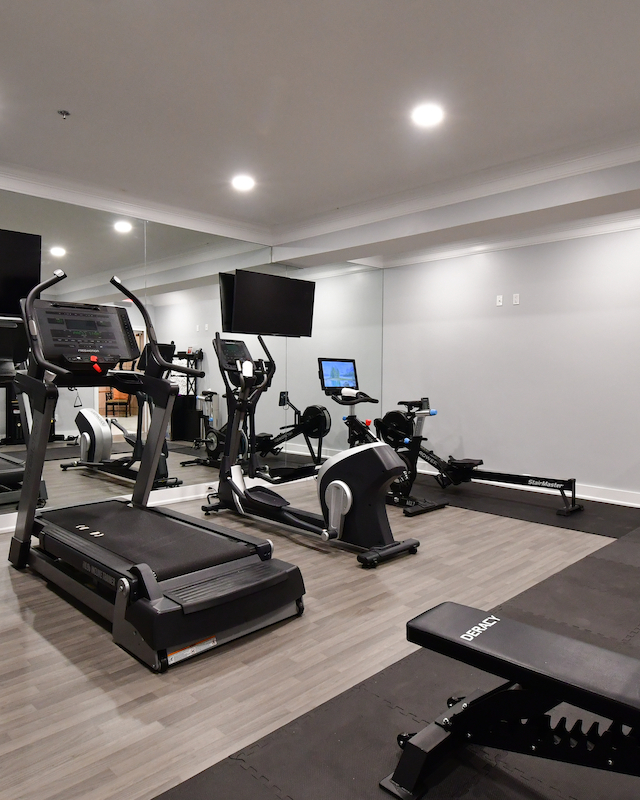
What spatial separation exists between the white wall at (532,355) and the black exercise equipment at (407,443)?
1.18 m

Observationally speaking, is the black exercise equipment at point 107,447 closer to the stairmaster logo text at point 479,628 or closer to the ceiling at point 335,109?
the ceiling at point 335,109

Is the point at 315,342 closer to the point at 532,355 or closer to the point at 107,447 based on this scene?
the point at 532,355

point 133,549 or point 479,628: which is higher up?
point 479,628

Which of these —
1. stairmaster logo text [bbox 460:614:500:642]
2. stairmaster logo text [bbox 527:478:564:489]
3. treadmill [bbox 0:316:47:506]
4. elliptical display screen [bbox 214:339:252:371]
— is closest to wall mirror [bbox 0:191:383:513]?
treadmill [bbox 0:316:47:506]

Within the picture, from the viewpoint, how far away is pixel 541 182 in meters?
4.43

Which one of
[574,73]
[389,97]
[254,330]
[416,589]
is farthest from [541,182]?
[416,589]

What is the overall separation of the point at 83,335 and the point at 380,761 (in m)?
2.85

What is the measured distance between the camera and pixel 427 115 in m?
3.66

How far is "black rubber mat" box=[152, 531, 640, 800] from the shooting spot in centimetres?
168

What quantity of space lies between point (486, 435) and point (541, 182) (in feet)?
9.61

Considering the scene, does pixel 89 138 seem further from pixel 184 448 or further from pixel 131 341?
pixel 184 448

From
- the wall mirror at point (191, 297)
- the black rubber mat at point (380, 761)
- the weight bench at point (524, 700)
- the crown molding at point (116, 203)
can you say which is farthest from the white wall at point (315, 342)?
the weight bench at point (524, 700)

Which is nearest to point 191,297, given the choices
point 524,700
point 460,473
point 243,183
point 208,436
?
point 243,183

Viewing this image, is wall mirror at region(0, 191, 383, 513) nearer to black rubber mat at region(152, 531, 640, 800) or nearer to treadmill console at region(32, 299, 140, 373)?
treadmill console at region(32, 299, 140, 373)
